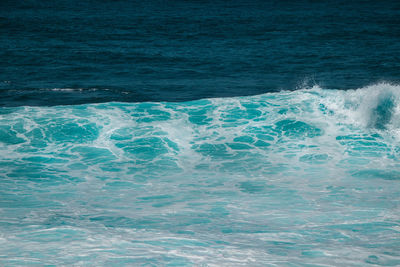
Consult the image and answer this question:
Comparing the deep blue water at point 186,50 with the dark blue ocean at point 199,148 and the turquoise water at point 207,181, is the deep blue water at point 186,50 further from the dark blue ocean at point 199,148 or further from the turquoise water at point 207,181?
the turquoise water at point 207,181

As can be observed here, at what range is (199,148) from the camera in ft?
43.2

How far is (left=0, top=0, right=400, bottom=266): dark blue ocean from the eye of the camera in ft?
25.4

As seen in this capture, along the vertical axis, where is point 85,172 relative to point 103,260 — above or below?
above

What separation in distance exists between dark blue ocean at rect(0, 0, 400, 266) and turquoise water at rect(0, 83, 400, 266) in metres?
0.04

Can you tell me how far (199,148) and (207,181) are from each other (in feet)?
7.76

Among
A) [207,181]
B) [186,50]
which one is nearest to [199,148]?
[207,181]

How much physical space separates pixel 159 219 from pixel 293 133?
687cm

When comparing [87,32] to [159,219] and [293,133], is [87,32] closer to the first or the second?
[293,133]

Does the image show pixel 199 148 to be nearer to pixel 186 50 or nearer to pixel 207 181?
pixel 207 181

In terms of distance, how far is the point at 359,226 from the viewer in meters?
8.35

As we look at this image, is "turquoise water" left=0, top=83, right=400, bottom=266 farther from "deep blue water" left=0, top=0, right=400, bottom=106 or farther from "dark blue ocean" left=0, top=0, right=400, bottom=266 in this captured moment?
"deep blue water" left=0, top=0, right=400, bottom=106

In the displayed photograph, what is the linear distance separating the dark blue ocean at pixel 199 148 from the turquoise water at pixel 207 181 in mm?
43

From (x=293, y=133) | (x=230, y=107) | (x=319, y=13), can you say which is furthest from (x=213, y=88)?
(x=319, y=13)

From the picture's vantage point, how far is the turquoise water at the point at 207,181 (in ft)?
24.6
